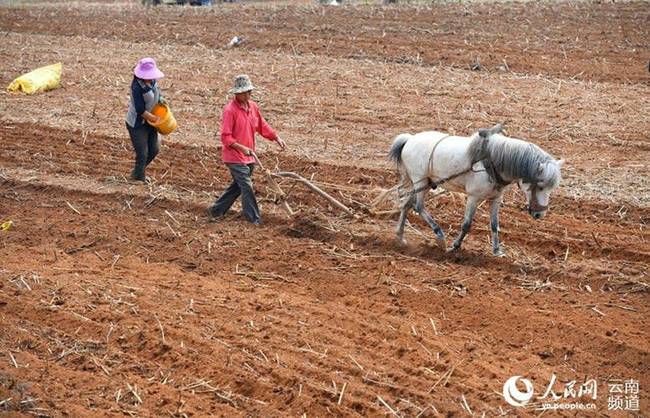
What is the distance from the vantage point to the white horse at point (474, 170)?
30.6ft

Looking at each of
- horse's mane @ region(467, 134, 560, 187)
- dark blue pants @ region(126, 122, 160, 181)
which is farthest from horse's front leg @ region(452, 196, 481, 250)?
dark blue pants @ region(126, 122, 160, 181)

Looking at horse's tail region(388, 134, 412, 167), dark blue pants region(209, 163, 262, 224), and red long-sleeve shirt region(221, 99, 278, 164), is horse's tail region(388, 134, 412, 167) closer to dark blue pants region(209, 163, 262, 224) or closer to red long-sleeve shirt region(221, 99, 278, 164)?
red long-sleeve shirt region(221, 99, 278, 164)

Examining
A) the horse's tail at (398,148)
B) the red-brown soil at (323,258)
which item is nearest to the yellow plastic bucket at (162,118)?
the red-brown soil at (323,258)

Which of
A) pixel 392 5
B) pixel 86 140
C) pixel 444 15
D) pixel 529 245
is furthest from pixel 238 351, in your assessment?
pixel 392 5

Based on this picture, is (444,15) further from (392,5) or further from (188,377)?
(188,377)

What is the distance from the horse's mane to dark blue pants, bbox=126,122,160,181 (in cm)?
494

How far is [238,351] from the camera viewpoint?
A: 26.3 ft

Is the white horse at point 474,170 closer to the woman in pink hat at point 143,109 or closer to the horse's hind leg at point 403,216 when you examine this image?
the horse's hind leg at point 403,216

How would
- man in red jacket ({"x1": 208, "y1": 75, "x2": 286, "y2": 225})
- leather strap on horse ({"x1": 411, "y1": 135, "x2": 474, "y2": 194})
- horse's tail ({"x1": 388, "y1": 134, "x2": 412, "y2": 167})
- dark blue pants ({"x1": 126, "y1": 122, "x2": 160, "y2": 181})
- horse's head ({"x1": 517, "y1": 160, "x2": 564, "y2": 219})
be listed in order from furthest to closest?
1. dark blue pants ({"x1": 126, "y1": 122, "x2": 160, "y2": 181})
2. man in red jacket ({"x1": 208, "y1": 75, "x2": 286, "y2": 225})
3. horse's tail ({"x1": 388, "y1": 134, "x2": 412, "y2": 167})
4. leather strap on horse ({"x1": 411, "y1": 135, "x2": 474, "y2": 194})
5. horse's head ({"x1": 517, "y1": 160, "x2": 564, "y2": 219})

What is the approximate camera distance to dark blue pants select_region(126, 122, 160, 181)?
1255 cm

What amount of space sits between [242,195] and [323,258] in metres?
1.63

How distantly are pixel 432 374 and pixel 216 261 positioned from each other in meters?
3.46

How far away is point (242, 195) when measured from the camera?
1130 centimetres

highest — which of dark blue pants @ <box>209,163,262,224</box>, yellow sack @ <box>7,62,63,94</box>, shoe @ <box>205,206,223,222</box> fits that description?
dark blue pants @ <box>209,163,262,224</box>
